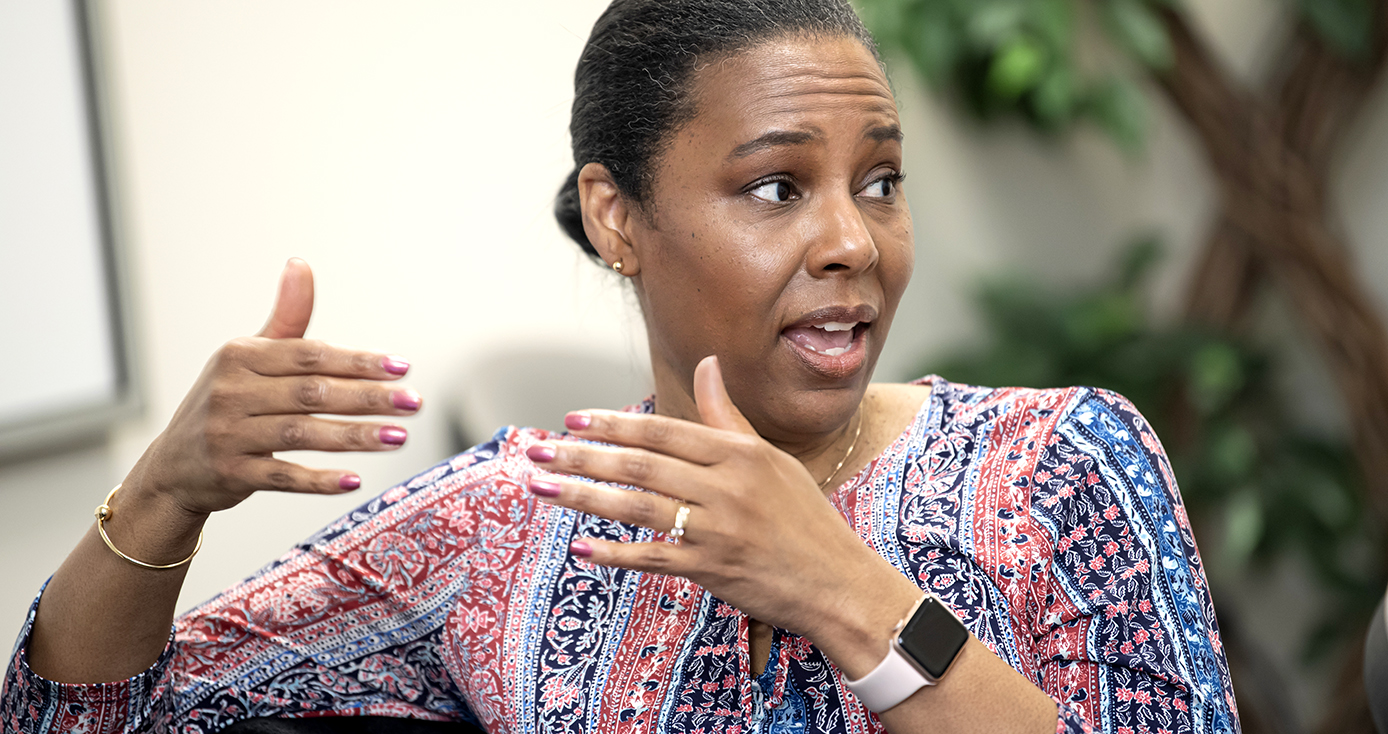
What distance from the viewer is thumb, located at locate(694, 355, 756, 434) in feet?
3.14

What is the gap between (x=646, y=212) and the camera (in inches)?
48.4

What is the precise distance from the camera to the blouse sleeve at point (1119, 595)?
1.08 metres

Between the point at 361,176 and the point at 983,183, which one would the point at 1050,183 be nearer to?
the point at 983,183

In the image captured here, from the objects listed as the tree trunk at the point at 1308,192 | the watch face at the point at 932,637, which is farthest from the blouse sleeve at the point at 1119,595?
the tree trunk at the point at 1308,192

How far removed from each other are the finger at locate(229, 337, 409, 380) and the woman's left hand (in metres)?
0.20

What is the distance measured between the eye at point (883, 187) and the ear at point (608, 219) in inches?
9.9

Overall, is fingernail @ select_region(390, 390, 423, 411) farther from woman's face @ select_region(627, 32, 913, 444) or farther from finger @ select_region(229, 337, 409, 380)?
woman's face @ select_region(627, 32, 913, 444)

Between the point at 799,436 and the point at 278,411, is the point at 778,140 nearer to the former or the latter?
the point at 799,436

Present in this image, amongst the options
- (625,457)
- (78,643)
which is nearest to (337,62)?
(78,643)

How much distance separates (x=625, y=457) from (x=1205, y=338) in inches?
82.5

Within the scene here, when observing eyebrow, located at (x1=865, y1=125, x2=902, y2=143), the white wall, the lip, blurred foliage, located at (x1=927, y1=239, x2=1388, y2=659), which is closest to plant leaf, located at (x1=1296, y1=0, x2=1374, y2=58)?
blurred foliage, located at (x1=927, y1=239, x2=1388, y2=659)

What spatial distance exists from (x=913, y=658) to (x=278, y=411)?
58 centimetres

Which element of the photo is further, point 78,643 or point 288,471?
point 78,643

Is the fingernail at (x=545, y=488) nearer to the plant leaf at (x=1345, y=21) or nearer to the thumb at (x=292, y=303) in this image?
the thumb at (x=292, y=303)
